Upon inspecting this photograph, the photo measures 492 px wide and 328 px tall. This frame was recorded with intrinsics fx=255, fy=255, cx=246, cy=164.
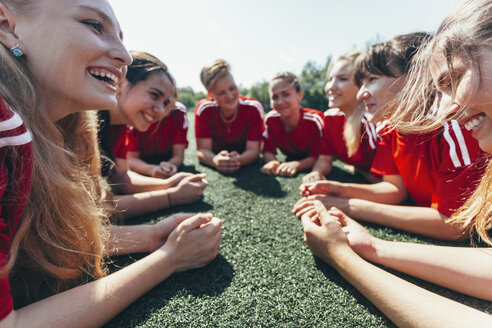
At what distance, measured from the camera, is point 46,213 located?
2.92 feet

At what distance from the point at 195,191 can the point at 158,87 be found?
0.90 m

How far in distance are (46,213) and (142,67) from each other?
146cm

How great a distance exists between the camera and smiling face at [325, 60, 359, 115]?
246 centimetres

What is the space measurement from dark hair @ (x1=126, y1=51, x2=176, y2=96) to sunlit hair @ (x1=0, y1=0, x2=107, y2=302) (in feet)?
3.73

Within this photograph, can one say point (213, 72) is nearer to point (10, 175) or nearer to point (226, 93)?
point (226, 93)

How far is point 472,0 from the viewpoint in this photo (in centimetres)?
90

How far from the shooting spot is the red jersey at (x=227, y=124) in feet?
10.5

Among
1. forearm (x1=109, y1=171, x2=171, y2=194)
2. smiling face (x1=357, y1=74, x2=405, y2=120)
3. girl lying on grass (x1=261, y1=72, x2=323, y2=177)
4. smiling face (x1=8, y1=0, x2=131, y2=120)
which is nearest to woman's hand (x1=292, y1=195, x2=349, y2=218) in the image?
smiling face (x1=357, y1=74, x2=405, y2=120)

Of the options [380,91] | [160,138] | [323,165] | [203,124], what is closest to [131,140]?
[160,138]

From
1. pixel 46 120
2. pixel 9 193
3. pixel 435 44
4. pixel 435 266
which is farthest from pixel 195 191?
pixel 435 44

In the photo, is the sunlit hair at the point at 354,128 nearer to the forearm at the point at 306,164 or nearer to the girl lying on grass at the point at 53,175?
the forearm at the point at 306,164

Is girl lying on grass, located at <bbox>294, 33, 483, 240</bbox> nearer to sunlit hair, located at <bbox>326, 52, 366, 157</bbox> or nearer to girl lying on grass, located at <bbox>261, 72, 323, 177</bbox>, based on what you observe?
sunlit hair, located at <bbox>326, 52, 366, 157</bbox>

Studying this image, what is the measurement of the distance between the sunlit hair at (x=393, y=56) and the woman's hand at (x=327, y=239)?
0.76 metres

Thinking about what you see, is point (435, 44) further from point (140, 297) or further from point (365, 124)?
point (140, 297)
